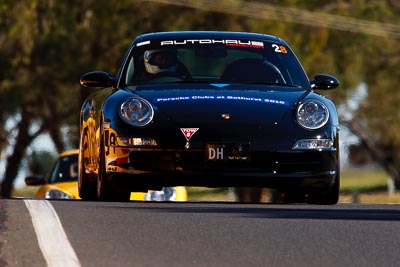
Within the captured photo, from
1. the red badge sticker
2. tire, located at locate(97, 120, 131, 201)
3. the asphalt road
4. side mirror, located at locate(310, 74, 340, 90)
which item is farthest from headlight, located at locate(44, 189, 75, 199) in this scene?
the asphalt road

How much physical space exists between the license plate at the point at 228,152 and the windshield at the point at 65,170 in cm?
700

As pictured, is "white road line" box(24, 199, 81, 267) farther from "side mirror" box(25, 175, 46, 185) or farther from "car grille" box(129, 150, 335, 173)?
"side mirror" box(25, 175, 46, 185)

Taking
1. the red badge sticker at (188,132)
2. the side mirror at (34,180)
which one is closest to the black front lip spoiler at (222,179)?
the red badge sticker at (188,132)

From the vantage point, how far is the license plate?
12.9 metres

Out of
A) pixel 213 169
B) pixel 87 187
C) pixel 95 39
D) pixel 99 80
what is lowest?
pixel 87 187

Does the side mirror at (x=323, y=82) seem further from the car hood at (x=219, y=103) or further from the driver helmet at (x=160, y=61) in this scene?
the driver helmet at (x=160, y=61)

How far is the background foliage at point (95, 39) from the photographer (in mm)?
42969

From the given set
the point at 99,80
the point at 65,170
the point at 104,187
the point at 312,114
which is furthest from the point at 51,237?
the point at 65,170

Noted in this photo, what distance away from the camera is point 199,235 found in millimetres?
9648

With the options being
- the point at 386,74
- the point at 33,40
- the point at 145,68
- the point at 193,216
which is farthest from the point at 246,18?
the point at 193,216

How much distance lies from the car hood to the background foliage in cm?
2781

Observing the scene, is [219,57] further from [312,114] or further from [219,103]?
[312,114]

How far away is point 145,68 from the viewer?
563 inches

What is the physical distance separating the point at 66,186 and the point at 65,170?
1.25 metres
